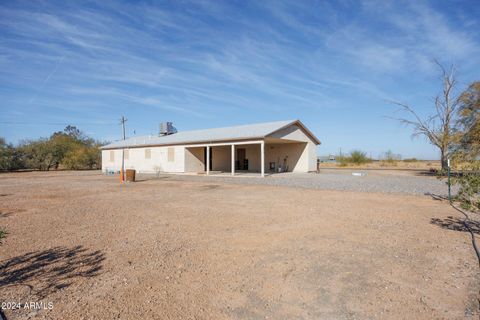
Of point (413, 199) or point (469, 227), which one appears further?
point (413, 199)

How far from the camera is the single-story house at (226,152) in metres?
20.3

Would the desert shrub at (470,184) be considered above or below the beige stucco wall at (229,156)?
below

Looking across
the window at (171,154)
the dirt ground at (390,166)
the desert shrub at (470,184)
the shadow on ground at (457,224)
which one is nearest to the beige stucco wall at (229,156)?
the window at (171,154)

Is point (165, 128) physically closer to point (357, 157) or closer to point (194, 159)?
point (194, 159)

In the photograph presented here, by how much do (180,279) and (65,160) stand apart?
36.6 metres

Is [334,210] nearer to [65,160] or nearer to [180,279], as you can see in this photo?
[180,279]

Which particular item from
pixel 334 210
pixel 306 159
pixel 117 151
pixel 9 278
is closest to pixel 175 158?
pixel 117 151

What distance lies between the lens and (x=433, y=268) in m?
3.52

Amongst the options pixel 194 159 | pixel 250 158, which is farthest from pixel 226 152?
pixel 194 159

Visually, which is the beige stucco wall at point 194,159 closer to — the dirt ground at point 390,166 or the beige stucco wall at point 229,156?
the beige stucco wall at point 229,156

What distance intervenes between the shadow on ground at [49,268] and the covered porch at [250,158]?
17.1 meters

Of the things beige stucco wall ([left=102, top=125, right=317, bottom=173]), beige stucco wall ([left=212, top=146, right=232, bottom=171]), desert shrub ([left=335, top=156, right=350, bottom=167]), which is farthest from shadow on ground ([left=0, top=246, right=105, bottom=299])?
desert shrub ([left=335, top=156, right=350, bottom=167])

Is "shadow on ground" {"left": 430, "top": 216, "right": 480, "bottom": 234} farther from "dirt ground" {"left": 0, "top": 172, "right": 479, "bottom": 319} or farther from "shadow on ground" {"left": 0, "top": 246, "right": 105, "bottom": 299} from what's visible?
"shadow on ground" {"left": 0, "top": 246, "right": 105, "bottom": 299}

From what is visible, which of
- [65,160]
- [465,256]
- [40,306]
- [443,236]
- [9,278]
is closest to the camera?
[40,306]
